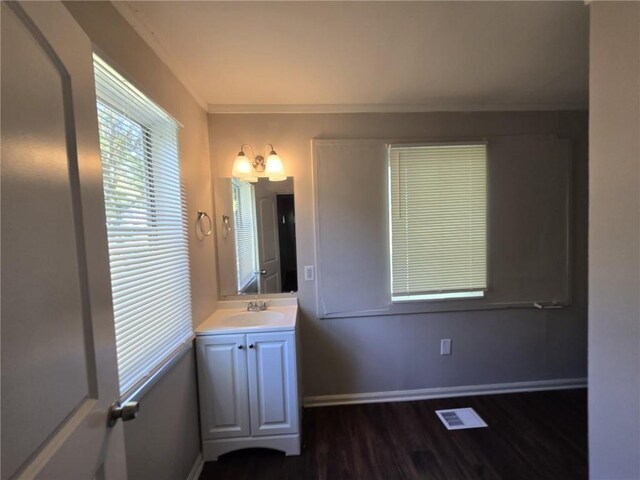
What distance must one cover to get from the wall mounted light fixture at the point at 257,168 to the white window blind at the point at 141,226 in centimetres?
54

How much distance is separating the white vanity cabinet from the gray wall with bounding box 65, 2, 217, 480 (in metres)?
0.10

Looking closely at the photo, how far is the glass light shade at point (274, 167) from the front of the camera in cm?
216

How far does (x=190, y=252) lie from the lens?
1823 millimetres

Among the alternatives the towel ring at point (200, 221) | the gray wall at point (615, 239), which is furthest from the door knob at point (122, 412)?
the gray wall at point (615, 239)

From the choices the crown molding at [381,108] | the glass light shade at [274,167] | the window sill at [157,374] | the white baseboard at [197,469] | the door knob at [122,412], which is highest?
the crown molding at [381,108]

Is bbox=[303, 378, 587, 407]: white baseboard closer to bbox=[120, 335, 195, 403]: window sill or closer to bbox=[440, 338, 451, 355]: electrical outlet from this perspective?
bbox=[440, 338, 451, 355]: electrical outlet

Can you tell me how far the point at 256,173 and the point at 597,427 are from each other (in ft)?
7.65

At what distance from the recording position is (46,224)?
2.02 feet

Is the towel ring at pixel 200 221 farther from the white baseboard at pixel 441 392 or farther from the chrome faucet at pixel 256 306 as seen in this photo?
the white baseboard at pixel 441 392

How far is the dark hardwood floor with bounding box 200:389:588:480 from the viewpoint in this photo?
1.75 m

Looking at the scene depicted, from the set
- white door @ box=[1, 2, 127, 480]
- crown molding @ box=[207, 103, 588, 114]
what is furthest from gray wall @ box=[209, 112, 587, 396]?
white door @ box=[1, 2, 127, 480]

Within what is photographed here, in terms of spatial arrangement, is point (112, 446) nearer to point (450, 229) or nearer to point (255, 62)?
point (255, 62)

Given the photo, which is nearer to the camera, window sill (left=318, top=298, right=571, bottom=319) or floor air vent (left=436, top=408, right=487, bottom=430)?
floor air vent (left=436, top=408, right=487, bottom=430)

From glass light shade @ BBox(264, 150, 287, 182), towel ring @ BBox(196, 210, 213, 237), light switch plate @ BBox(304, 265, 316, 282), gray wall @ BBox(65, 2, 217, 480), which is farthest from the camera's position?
light switch plate @ BBox(304, 265, 316, 282)
